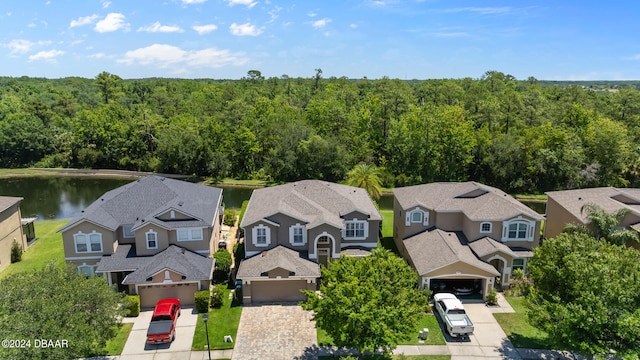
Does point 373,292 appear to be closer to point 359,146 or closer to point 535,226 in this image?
point 535,226

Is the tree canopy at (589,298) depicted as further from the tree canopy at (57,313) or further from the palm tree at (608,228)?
the tree canopy at (57,313)

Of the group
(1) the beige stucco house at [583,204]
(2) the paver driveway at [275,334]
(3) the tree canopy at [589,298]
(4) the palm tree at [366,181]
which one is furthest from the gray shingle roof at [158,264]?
(1) the beige stucco house at [583,204]

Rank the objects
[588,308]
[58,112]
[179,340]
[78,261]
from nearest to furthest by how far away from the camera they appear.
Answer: [588,308] < [179,340] < [78,261] < [58,112]

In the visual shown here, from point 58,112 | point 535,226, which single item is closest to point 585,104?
point 535,226

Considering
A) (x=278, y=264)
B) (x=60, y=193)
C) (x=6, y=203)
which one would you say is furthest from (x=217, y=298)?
(x=60, y=193)

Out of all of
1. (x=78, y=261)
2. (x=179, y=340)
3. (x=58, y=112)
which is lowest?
(x=179, y=340)

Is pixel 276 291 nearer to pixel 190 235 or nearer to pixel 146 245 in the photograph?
pixel 190 235

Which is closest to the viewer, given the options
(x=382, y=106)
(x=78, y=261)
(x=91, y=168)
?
(x=78, y=261)
